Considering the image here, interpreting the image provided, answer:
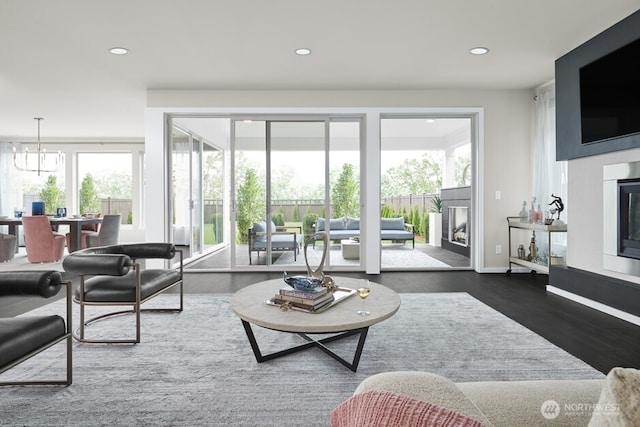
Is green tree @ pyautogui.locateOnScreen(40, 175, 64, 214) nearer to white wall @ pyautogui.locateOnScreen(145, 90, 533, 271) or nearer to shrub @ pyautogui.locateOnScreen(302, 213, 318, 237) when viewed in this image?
white wall @ pyautogui.locateOnScreen(145, 90, 533, 271)

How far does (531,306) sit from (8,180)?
11.0m

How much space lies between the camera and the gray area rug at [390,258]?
5.56m

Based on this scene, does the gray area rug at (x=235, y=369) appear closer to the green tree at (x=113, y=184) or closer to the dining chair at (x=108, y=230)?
the dining chair at (x=108, y=230)

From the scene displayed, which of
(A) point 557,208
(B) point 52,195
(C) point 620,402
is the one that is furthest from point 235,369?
(B) point 52,195

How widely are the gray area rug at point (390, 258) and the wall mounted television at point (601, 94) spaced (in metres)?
2.63

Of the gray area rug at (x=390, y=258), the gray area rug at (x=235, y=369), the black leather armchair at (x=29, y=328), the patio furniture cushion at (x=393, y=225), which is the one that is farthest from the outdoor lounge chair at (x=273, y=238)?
the black leather armchair at (x=29, y=328)

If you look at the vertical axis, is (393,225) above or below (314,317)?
above

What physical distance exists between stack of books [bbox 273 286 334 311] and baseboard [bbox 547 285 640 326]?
8.84ft

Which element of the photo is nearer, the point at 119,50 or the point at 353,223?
the point at 119,50

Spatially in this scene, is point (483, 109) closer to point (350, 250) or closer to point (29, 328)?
point (350, 250)

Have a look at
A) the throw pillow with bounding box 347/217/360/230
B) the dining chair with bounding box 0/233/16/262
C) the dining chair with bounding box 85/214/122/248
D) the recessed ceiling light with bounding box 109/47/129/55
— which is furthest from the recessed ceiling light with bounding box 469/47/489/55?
the dining chair with bounding box 0/233/16/262

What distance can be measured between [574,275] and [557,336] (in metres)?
1.38

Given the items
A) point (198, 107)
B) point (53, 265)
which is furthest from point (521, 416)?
point (53, 265)

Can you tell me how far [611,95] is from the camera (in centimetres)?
337
